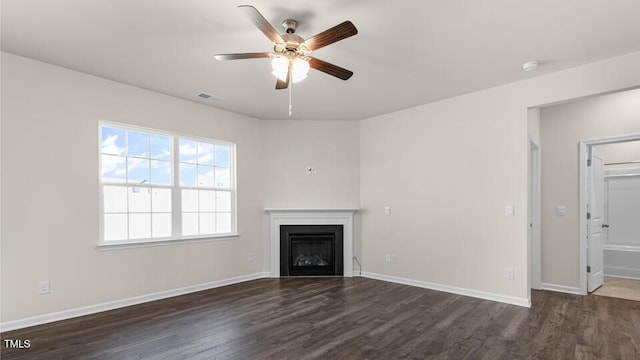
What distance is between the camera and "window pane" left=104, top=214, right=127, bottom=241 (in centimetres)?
399

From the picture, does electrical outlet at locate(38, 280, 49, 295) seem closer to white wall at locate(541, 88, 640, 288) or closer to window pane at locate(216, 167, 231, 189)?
window pane at locate(216, 167, 231, 189)

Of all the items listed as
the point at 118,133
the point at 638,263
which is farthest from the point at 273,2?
the point at 638,263

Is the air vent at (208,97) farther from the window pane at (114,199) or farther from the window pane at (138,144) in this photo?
the window pane at (114,199)

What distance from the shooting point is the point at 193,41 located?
9.96ft

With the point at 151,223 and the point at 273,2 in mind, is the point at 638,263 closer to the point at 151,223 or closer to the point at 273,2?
the point at 273,2

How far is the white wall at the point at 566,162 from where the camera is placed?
441cm

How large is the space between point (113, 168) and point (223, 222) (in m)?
1.78

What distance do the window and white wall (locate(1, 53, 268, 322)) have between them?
0.16m

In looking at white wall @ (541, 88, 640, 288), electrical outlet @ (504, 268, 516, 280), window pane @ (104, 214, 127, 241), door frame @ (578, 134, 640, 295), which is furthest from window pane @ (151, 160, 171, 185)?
door frame @ (578, 134, 640, 295)

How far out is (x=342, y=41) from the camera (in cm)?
301

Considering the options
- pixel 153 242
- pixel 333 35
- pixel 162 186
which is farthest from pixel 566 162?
pixel 153 242

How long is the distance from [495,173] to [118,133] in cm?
481

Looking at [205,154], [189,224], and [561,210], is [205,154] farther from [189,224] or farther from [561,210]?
[561,210]

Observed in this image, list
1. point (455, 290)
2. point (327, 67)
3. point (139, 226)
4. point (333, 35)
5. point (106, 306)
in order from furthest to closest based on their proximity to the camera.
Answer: point (455, 290)
point (139, 226)
point (106, 306)
point (327, 67)
point (333, 35)
